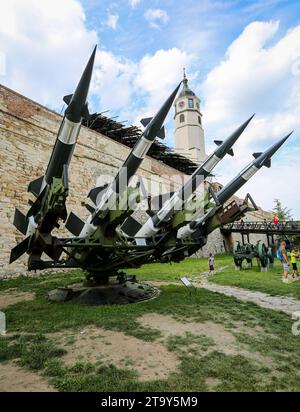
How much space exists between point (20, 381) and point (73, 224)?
484 cm

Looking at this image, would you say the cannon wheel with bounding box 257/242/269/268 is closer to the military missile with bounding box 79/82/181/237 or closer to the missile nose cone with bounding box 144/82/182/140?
the military missile with bounding box 79/82/181/237

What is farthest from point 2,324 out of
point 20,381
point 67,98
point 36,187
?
point 67,98

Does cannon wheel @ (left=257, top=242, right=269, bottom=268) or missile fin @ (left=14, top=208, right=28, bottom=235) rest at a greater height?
missile fin @ (left=14, top=208, right=28, bottom=235)

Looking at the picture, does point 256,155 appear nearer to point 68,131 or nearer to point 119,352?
point 68,131

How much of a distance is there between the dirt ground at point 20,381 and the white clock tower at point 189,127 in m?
31.8

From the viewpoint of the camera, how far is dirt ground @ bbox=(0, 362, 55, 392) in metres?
3.00

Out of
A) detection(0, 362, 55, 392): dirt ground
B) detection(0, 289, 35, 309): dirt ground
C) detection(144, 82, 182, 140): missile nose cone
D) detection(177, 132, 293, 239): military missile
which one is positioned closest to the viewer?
detection(0, 362, 55, 392): dirt ground

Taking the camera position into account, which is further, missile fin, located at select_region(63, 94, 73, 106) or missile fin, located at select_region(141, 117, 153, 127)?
missile fin, located at select_region(141, 117, 153, 127)

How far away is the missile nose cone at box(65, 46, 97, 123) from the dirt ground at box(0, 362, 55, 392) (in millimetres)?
4471

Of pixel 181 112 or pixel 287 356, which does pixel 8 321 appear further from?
pixel 181 112

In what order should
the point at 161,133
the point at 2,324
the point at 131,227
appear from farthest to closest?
the point at 131,227
the point at 161,133
the point at 2,324

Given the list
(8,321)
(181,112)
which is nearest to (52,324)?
(8,321)

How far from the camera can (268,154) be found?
9.77m

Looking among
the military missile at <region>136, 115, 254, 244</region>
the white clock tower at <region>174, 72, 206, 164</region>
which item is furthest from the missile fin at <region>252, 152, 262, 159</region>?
the white clock tower at <region>174, 72, 206, 164</region>
